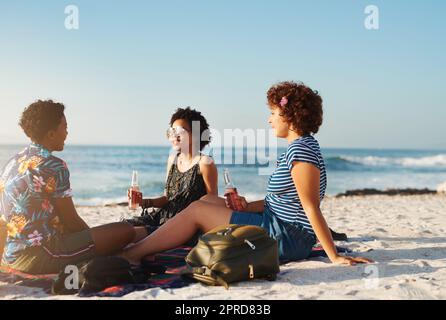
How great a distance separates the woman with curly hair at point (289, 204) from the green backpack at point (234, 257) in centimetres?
42

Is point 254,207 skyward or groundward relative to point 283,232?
skyward

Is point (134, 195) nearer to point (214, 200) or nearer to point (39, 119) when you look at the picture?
point (214, 200)

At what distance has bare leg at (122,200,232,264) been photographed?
14.2 feet

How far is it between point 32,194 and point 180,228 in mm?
1207

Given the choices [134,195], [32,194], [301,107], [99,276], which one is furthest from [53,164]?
[301,107]

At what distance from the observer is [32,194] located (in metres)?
3.80

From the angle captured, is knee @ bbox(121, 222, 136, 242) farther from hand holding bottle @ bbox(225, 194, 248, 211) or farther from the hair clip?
the hair clip

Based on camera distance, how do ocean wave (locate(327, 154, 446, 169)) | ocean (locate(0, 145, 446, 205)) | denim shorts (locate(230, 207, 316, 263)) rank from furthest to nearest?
ocean wave (locate(327, 154, 446, 169))
ocean (locate(0, 145, 446, 205))
denim shorts (locate(230, 207, 316, 263))

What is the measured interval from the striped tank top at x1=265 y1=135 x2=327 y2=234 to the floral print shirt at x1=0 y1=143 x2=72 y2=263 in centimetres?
163

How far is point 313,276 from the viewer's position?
403cm

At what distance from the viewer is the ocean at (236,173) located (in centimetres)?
2078

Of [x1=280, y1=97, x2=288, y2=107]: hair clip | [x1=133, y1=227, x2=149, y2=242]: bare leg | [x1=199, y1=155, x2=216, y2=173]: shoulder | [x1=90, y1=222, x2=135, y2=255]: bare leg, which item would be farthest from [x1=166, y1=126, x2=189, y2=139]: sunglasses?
[x1=280, y1=97, x2=288, y2=107]: hair clip
